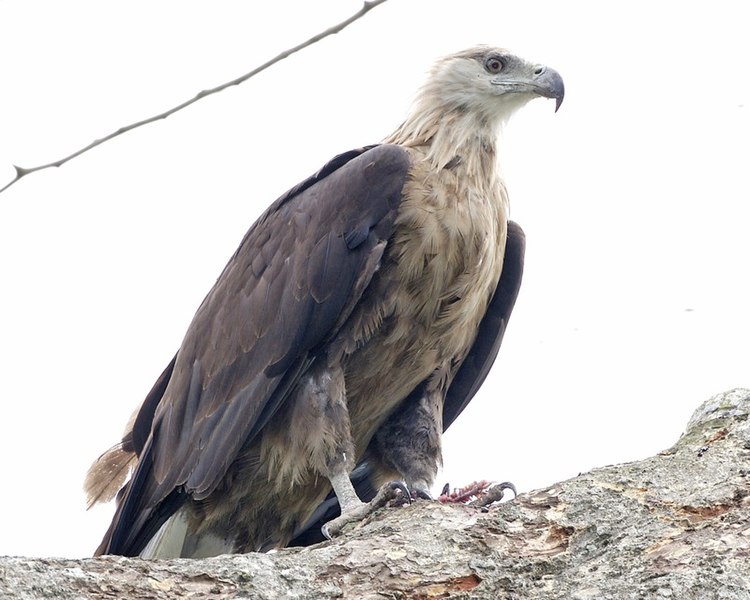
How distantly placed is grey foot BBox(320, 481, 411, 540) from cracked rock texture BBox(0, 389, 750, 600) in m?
0.59

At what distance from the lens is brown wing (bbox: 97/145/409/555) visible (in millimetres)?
5734

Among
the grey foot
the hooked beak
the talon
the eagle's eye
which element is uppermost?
the eagle's eye

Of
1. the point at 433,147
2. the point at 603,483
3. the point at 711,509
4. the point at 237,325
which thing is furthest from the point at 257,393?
the point at 711,509

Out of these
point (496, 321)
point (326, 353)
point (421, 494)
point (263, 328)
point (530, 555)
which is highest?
point (496, 321)

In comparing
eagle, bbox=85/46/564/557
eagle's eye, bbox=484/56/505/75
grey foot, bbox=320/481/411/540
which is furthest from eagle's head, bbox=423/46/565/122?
grey foot, bbox=320/481/411/540

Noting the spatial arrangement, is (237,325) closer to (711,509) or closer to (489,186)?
(489,186)

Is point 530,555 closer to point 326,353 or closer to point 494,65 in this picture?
point 326,353

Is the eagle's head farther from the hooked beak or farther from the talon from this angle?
the talon

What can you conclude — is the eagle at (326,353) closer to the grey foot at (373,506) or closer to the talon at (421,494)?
the talon at (421,494)

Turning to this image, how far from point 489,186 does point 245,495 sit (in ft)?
6.60

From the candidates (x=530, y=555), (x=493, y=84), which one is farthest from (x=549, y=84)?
(x=530, y=555)

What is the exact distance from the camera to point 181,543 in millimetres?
6012

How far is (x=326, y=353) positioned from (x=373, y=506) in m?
1.05

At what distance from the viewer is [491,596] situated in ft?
11.6
